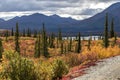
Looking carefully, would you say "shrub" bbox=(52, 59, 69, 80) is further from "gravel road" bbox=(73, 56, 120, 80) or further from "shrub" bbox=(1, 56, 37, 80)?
"shrub" bbox=(1, 56, 37, 80)

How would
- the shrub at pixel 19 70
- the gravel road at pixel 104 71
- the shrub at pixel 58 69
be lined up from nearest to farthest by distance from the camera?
the gravel road at pixel 104 71 → the shrub at pixel 19 70 → the shrub at pixel 58 69

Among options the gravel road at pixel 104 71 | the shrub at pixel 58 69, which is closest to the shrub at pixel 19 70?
the shrub at pixel 58 69

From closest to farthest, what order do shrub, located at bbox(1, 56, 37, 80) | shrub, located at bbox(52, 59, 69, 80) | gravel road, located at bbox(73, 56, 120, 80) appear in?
gravel road, located at bbox(73, 56, 120, 80) → shrub, located at bbox(1, 56, 37, 80) → shrub, located at bbox(52, 59, 69, 80)

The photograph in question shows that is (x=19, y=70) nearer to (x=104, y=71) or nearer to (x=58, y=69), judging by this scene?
(x=58, y=69)

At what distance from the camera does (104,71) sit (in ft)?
84.5

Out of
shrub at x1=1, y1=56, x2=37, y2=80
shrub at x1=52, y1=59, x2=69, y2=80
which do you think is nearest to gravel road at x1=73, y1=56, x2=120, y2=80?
shrub at x1=52, y1=59, x2=69, y2=80

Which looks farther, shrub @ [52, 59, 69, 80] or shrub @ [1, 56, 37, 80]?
shrub @ [52, 59, 69, 80]

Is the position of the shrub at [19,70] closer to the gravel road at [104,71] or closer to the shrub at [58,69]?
the shrub at [58,69]


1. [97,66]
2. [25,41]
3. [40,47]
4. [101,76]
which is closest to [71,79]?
[101,76]

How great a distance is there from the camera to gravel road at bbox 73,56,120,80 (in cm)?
2365

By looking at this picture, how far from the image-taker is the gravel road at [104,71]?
23.6m

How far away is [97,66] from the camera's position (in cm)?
2888

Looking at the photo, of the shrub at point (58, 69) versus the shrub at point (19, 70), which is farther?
the shrub at point (58, 69)

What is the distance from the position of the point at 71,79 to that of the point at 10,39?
16578 cm
